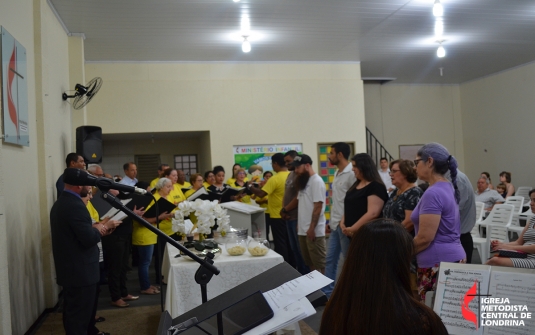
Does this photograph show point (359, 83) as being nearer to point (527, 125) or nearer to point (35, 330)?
point (527, 125)

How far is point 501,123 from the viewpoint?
40.3 ft

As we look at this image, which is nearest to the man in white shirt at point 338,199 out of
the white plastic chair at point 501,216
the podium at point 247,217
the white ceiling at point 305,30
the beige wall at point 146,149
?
the podium at point 247,217

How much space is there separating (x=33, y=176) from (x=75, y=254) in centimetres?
170

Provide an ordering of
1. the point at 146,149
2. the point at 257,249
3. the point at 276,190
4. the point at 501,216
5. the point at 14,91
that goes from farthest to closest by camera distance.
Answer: the point at 146,149
the point at 501,216
the point at 276,190
the point at 14,91
the point at 257,249

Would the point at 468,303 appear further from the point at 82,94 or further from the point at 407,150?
the point at 407,150

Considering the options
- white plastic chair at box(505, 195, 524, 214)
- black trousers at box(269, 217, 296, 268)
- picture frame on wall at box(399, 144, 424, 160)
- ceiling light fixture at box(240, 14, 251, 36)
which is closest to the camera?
black trousers at box(269, 217, 296, 268)

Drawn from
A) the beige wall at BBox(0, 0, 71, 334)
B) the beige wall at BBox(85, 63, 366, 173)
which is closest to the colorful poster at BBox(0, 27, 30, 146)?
the beige wall at BBox(0, 0, 71, 334)

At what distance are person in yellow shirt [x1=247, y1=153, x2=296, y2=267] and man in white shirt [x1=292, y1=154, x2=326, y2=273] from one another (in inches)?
32.6

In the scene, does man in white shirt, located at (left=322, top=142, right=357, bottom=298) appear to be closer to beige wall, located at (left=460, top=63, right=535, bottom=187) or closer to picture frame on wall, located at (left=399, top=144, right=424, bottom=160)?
beige wall, located at (left=460, top=63, right=535, bottom=187)

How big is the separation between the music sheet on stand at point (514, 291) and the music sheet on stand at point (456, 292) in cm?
4

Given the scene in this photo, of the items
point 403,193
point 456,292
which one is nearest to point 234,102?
point 403,193

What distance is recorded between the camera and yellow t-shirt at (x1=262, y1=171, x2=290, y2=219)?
20.5 feet

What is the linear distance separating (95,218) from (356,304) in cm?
394

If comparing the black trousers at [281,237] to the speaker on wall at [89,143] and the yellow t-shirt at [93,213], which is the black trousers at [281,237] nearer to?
the yellow t-shirt at [93,213]
